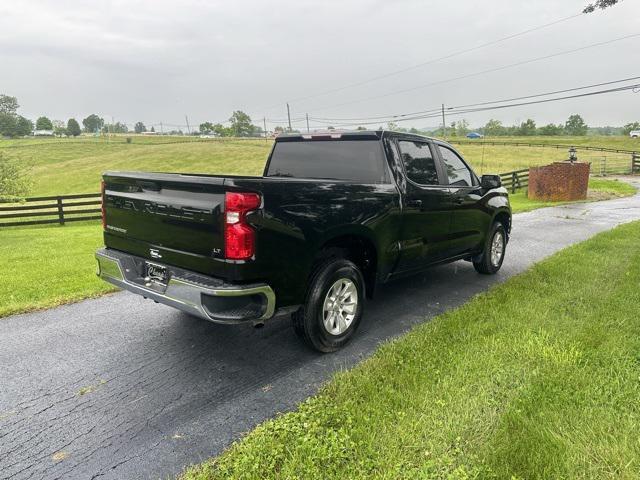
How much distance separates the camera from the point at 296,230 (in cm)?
341

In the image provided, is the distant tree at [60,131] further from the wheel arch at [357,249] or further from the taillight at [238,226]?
the taillight at [238,226]

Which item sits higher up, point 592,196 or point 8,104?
point 8,104

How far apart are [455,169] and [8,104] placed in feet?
460

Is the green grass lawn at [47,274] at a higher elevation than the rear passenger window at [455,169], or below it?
below

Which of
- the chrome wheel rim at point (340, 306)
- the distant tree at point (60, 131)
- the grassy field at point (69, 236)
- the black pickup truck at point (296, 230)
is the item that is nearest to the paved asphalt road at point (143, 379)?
the chrome wheel rim at point (340, 306)

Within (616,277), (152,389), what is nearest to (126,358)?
(152,389)

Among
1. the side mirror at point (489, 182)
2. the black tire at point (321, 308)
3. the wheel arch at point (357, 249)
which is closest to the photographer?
the black tire at point (321, 308)

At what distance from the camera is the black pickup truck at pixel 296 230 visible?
3.11 metres

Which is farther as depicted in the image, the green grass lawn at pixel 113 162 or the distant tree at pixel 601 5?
the green grass lawn at pixel 113 162

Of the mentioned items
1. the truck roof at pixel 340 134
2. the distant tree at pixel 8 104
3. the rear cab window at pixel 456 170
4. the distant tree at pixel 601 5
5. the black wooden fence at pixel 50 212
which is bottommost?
the black wooden fence at pixel 50 212

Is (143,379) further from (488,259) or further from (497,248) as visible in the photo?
(497,248)

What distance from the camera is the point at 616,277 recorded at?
5863mm

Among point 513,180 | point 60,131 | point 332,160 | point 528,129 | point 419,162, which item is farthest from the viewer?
point 60,131

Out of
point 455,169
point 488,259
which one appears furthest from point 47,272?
point 488,259
